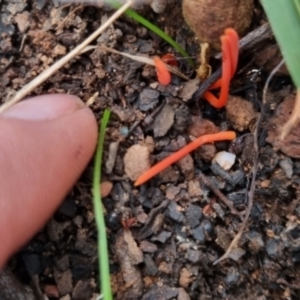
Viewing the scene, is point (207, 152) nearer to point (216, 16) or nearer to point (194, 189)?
point (194, 189)

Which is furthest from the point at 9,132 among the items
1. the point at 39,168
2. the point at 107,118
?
the point at 107,118

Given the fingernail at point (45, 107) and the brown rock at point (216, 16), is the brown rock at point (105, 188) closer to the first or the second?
the fingernail at point (45, 107)

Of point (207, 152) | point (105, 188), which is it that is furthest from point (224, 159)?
point (105, 188)

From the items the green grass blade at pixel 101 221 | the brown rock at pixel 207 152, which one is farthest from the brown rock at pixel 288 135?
the green grass blade at pixel 101 221

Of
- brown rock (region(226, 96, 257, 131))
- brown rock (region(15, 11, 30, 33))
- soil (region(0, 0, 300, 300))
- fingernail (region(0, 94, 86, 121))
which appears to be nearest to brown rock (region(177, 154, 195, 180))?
soil (region(0, 0, 300, 300))

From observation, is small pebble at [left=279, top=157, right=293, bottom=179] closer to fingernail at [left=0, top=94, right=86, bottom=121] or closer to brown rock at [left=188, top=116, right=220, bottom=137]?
brown rock at [left=188, top=116, right=220, bottom=137]

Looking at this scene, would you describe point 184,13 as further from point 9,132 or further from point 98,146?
point 9,132
